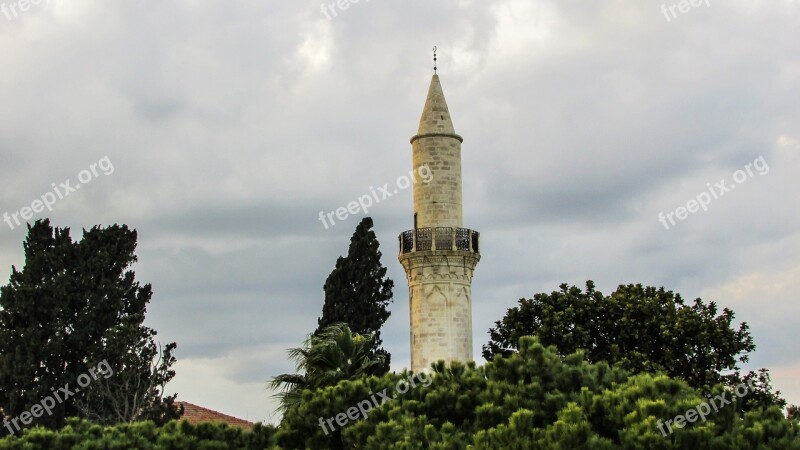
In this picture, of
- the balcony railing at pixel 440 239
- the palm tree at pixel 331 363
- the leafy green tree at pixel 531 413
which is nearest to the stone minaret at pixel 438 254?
the balcony railing at pixel 440 239

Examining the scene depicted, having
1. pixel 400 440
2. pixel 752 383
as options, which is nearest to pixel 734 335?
pixel 752 383

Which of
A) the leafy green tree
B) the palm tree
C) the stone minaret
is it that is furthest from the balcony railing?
the leafy green tree

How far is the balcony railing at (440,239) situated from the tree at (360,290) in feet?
9.64

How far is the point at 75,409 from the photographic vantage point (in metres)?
37.5

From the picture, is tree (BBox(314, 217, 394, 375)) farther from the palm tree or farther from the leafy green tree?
the leafy green tree

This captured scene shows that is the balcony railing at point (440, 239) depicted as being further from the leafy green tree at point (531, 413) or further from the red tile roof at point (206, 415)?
the leafy green tree at point (531, 413)

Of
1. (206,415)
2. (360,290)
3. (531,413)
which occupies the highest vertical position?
(360,290)

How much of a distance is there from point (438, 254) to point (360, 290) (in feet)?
13.9

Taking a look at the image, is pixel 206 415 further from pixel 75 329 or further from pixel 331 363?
pixel 331 363

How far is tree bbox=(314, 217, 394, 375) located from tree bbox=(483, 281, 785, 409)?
5346mm

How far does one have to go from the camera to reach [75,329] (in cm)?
3769

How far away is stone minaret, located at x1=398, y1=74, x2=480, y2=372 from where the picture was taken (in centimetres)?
3712

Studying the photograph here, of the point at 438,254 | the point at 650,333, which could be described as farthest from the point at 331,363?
the point at 650,333

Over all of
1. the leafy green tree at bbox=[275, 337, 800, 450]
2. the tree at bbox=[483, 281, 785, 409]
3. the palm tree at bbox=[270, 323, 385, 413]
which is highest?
the tree at bbox=[483, 281, 785, 409]
